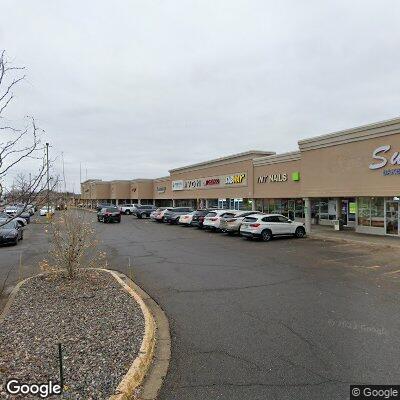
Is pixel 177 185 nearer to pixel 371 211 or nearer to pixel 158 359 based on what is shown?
pixel 371 211

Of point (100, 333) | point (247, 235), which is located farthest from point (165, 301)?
point (247, 235)

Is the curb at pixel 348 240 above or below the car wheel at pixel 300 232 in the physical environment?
below

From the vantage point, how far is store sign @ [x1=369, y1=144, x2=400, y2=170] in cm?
1991

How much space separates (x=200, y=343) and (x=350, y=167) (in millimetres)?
19331

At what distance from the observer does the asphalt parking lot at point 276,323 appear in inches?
192

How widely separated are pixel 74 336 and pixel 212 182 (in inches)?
1506

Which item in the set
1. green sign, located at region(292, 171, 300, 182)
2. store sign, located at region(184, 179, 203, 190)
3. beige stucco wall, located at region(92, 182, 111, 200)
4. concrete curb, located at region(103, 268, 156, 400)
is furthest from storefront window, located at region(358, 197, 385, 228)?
beige stucco wall, located at region(92, 182, 111, 200)

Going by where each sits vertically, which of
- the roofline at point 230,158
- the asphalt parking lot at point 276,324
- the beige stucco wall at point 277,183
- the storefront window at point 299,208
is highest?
the roofline at point 230,158

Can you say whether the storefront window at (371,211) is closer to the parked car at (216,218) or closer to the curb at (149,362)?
the parked car at (216,218)

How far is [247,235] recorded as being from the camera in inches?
896

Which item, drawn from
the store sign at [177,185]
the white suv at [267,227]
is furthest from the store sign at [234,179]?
the store sign at [177,185]

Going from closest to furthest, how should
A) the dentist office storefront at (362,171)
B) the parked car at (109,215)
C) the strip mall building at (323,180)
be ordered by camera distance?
the dentist office storefront at (362,171) < the strip mall building at (323,180) < the parked car at (109,215)

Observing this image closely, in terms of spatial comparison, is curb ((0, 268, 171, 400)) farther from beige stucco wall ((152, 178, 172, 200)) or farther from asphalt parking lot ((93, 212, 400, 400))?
beige stucco wall ((152, 178, 172, 200))

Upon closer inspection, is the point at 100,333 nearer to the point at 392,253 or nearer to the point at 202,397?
the point at 202,397
